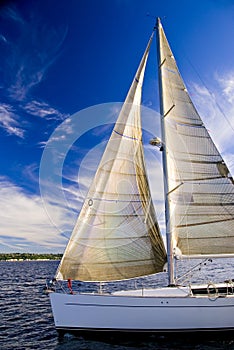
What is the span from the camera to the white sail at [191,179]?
42.6 ft

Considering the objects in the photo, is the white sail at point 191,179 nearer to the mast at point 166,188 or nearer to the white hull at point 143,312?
the mast at point 166,188

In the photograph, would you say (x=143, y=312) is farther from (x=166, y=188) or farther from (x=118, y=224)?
(x=166, y=188)

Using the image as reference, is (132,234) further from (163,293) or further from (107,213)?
(163,293)

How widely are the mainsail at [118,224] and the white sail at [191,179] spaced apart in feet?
3.88

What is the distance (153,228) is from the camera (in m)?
13.1

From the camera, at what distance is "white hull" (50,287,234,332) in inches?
427

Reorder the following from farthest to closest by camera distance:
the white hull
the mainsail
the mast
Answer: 1. the mast
2. the mainsail
3. the white hull

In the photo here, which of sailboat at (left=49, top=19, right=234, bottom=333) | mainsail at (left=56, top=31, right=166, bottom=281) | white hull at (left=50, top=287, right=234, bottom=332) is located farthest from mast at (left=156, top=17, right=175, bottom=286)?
white hull at (left=50, top=287, right=234, bottom=332)

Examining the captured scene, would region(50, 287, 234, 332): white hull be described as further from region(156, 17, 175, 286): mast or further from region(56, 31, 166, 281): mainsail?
region(156, 17, 175, 286): mast

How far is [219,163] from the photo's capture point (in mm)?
14164

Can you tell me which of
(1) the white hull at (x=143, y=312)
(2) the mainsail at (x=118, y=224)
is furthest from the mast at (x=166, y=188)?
(1) the white hull at (x=143, y=312)

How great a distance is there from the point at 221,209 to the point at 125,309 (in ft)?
19.6

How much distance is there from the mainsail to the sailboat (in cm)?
4

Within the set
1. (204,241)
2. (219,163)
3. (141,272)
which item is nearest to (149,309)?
(141,272)
